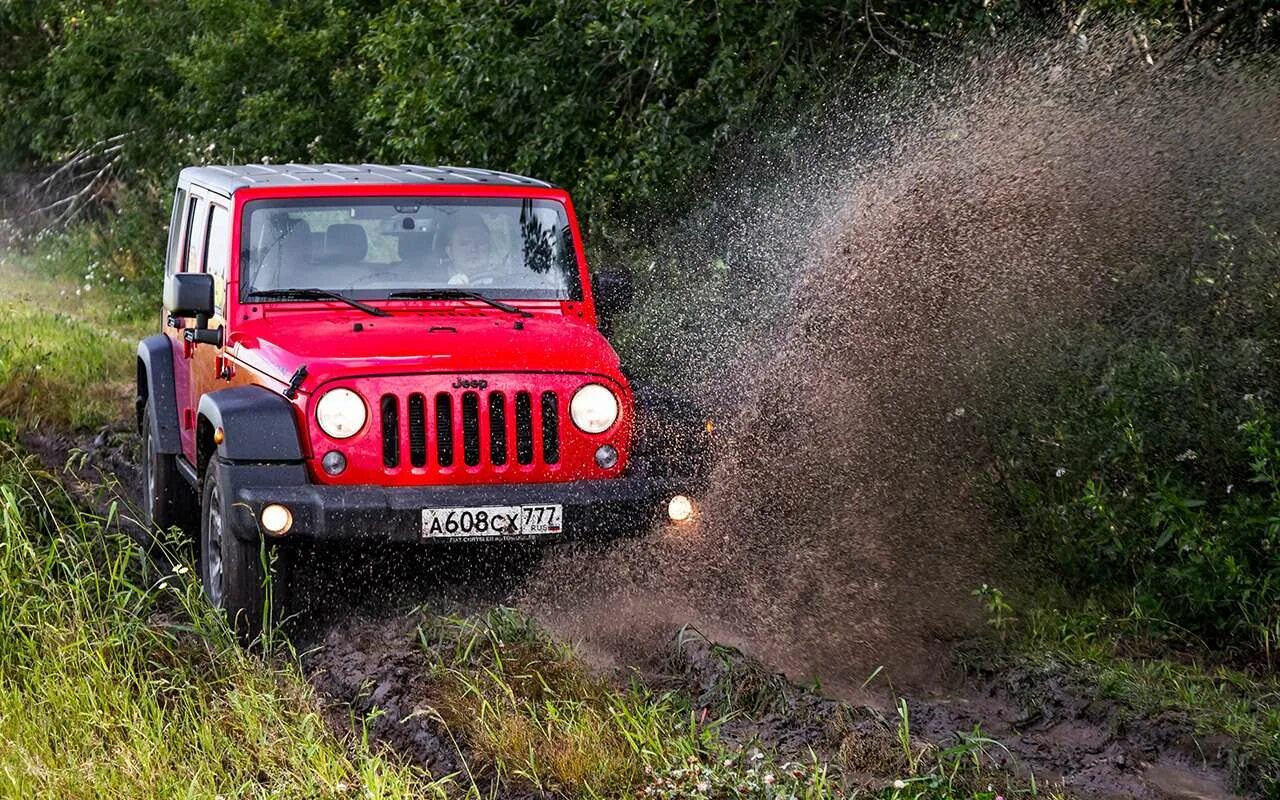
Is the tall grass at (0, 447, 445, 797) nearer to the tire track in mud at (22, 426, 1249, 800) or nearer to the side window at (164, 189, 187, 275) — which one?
the tire track in mud at (22, 426, 1249, 800)

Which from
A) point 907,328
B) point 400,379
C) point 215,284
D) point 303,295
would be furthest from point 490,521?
point 907,328

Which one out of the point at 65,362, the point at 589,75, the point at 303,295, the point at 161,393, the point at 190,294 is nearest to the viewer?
the point at 190,294

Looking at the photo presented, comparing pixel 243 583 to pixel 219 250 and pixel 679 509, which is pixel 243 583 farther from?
pixel 219 250

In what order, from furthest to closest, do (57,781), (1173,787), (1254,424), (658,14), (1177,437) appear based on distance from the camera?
(658,14) → (1177,437) → (1254,424) → (1173,787) → (57,781)

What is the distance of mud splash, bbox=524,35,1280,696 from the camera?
6172 millimetres

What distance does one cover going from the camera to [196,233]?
748 centimetres

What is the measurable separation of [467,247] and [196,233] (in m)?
1.52

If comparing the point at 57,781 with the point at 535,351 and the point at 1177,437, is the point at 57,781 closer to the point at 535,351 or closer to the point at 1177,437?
the point at 535,351

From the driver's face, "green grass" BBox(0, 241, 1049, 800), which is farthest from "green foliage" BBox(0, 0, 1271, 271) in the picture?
"green grass" BBox(0, 241, 1049, 800)

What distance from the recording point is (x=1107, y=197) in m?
7.94

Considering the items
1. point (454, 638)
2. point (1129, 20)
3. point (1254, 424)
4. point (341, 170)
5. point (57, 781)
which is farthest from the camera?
point (1129, 20)

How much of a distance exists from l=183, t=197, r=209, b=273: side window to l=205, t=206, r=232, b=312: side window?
13 cm

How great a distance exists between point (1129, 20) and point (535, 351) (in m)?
4.26

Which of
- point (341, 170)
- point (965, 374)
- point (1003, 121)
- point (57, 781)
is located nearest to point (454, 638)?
point (57, 781)
